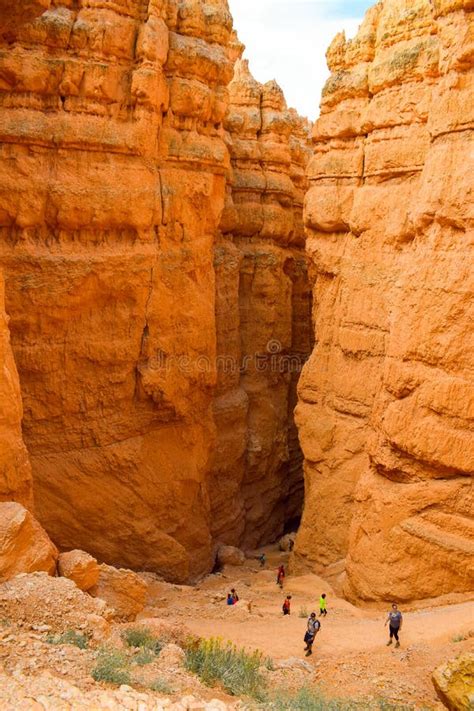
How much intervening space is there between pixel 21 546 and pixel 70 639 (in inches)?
76.4

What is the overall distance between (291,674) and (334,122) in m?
10.3

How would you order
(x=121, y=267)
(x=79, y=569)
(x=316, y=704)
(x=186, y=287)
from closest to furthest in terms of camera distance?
(x=316, y=704), (x=79, y=569), (x=121, y=267), (x=186, y=287)

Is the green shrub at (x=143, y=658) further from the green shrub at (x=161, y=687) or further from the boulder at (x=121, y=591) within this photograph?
the boulder at (x=121, y=591)

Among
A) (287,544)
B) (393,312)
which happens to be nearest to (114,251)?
(393,312)

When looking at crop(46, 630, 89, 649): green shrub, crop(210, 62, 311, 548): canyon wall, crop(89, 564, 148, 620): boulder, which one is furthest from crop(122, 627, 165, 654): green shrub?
crop(210, 62, 311, 548): canyon wall

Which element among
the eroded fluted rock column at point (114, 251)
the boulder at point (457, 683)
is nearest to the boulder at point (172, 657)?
the boulder at point (457, 683)

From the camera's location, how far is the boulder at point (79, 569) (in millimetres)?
8156

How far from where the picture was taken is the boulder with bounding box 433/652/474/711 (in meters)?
5.91

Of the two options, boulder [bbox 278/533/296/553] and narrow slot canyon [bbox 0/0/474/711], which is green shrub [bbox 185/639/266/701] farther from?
boulder [bbox 278/533/296/553]

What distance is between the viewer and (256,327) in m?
18.5

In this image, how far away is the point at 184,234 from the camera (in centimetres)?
1405

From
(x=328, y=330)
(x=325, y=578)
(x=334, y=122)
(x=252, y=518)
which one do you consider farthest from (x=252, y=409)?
(x=334, y=122)

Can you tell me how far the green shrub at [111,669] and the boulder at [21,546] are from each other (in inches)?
82.9

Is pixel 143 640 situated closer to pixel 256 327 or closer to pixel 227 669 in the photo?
pixel 227 669
